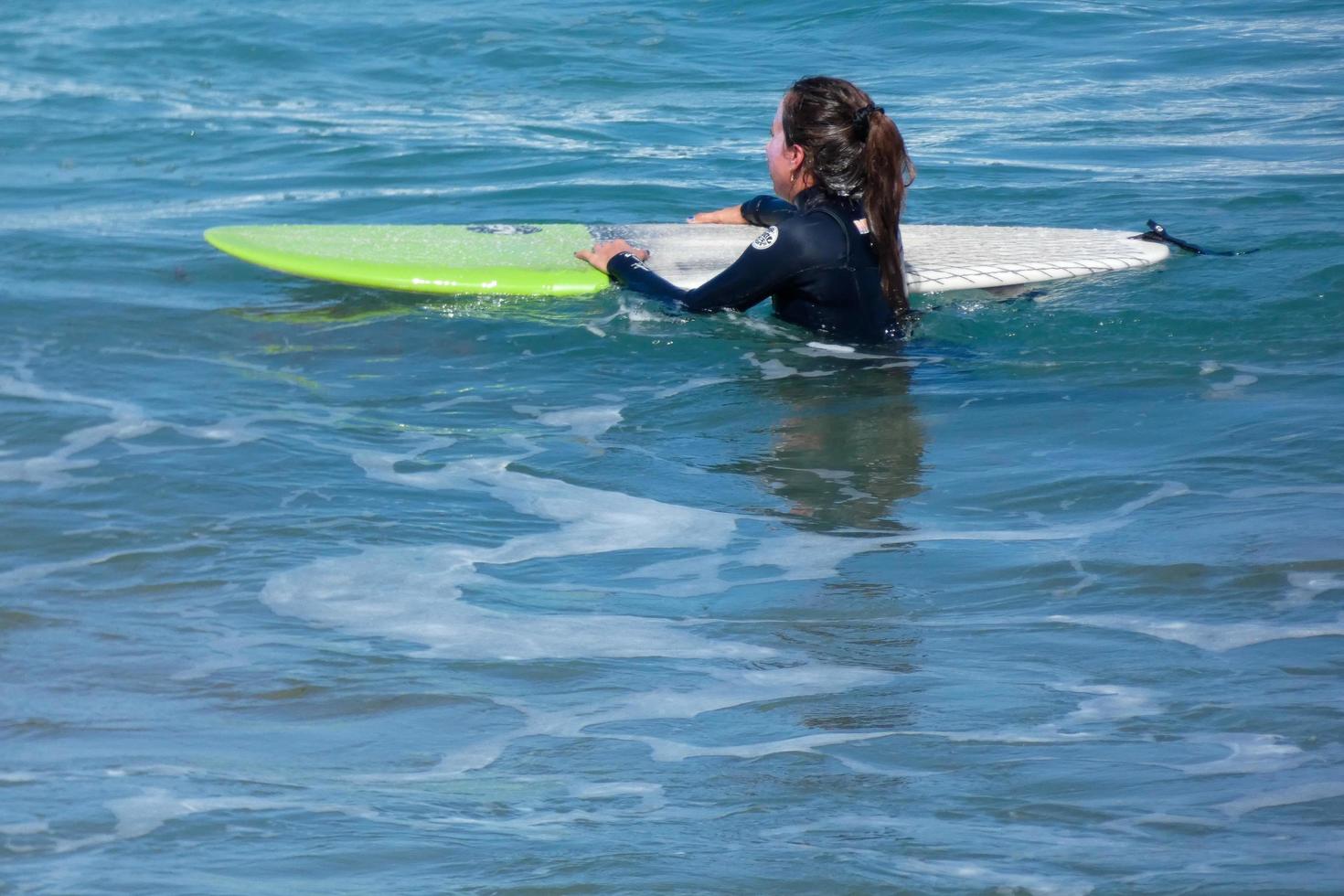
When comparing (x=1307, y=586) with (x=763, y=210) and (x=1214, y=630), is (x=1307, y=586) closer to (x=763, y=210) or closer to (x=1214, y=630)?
(x=1214, y=630)

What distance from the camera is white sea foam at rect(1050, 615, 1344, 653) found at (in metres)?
2.99

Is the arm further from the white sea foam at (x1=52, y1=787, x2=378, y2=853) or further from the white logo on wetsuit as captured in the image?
the white sea foam at (x1=52, y1=787, x2=378, y2=853)

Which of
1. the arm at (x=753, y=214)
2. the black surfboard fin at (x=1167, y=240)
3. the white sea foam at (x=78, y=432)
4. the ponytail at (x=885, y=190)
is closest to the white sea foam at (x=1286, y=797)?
the ponytail at (x=885, y=190)

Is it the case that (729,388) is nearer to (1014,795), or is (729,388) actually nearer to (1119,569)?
(1119,569)

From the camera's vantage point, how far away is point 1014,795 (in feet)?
7.87

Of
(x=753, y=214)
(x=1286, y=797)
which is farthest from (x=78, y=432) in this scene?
(x=1286, y=797)

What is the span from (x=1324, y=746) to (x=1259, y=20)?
11417mm

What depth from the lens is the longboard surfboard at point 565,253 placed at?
18.7ft

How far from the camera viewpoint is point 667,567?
3613 millimetres

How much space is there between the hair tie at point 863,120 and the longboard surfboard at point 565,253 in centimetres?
110

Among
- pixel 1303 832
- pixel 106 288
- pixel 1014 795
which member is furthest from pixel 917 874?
pixel 106 288

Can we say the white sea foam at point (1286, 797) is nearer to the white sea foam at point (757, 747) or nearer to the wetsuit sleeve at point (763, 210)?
the white sea foam at point (757, 747)

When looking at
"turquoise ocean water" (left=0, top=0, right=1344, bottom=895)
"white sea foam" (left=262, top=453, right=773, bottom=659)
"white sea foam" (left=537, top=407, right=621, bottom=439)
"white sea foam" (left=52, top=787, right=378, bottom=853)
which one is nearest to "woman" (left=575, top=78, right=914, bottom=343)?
"turquoise ocean water" (left=0, top=0, right=1344, bottom=895)

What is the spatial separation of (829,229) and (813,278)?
18 cm
